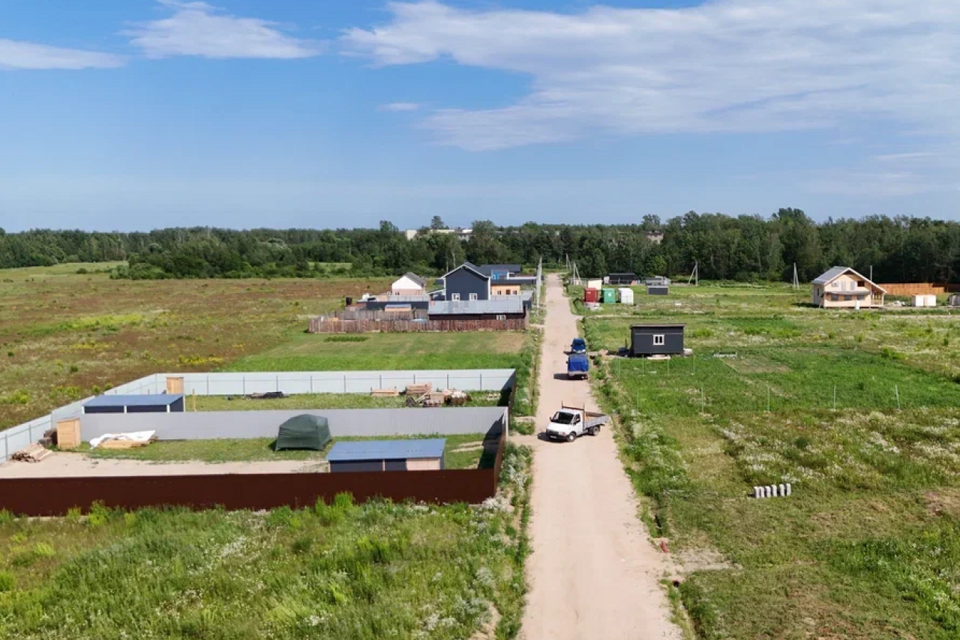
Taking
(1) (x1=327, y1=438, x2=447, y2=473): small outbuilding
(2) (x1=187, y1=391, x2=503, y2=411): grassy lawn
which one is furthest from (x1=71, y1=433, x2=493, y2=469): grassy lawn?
(2) (x1=187, y1=391, x2=503, y2=411): grassy lawn

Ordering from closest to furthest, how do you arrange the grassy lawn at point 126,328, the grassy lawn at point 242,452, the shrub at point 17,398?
1. the grassy lawn at point 242,452
2. the shrub at point 17,398
3. the grassy lawn at point 126,328

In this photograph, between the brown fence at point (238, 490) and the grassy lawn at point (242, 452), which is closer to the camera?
Result: the brown fence at point (238, 490)

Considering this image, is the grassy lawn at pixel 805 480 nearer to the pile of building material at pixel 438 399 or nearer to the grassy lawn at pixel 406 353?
the pile of building material at pixel 438 399

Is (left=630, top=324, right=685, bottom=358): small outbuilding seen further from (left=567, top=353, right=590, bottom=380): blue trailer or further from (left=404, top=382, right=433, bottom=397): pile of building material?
(left=404, top=382, right=433, bottom=397): pile of building material

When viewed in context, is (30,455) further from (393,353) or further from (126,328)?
(126,328)

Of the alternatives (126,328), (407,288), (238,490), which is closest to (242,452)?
(238,490)

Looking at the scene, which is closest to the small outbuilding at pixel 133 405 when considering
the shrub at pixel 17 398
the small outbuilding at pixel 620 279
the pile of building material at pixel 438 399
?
the shrub at pixel 17 398
